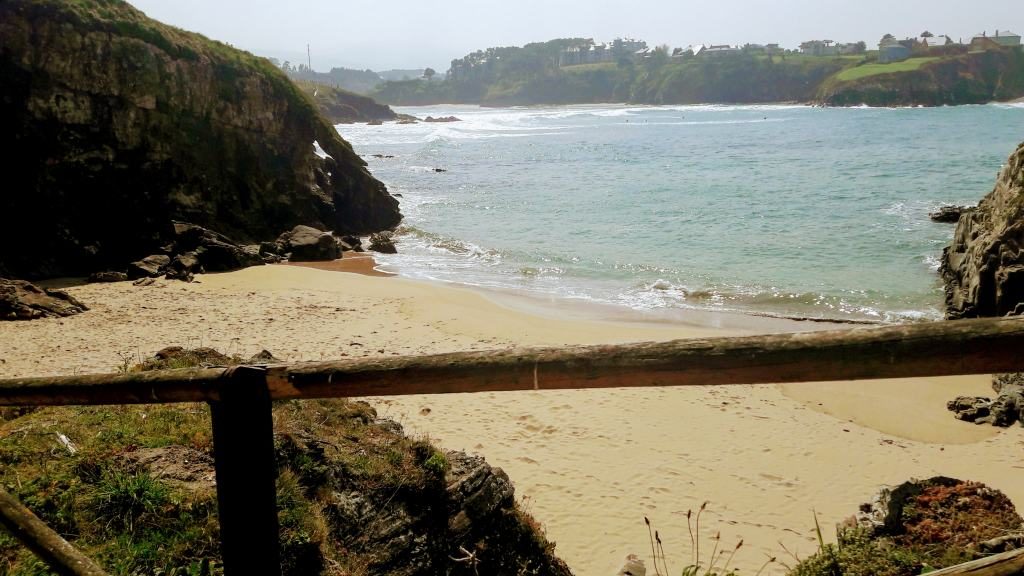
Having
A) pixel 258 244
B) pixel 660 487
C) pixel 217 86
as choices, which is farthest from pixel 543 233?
pixel 660 487

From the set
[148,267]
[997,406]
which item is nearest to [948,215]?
[997,406]

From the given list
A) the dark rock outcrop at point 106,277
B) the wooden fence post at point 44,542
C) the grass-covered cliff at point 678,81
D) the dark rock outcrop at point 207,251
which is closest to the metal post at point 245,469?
the wooden fence post at point 44,542

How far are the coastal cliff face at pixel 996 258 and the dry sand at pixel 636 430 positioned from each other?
2.31 meters

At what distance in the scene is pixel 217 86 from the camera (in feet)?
75.3

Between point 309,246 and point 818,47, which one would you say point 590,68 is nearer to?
point 818,47

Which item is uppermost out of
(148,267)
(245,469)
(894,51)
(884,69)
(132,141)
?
(894,51)

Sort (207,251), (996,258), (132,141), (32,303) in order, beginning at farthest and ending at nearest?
1. (132,141)
2. (207,251)
3. (32,303)
4. (996,258)

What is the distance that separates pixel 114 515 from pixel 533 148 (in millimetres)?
60017

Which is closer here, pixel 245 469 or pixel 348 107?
pixel 245 469

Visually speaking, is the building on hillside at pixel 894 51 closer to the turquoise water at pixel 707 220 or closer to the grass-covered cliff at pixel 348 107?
the turquoise water at pixel 707 220

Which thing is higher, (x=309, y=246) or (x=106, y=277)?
(x=309, y=246)

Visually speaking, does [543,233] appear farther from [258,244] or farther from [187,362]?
[187,362]

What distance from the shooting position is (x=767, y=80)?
152750 millimetres

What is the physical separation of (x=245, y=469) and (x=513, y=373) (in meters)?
0.90
